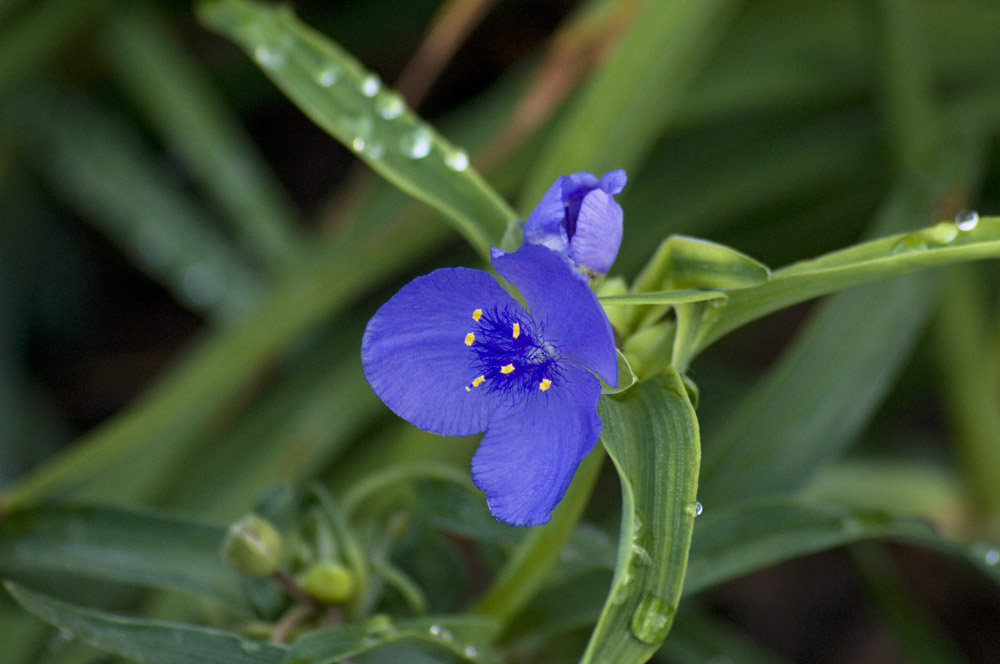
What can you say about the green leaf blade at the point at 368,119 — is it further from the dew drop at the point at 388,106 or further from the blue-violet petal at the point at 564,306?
the blue-violet petal at the point at 564,306

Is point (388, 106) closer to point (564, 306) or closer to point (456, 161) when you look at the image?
point (456, 161)

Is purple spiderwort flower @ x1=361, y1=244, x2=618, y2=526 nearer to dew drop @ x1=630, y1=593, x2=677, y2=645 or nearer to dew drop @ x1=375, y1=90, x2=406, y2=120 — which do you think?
dew drop @ x1=630, y1=593, x2=677, y2=645

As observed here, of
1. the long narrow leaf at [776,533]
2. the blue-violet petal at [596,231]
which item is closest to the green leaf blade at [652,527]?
the blue-violet petal at [596,231]

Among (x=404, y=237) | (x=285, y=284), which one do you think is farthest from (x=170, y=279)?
(x=404, y=237)

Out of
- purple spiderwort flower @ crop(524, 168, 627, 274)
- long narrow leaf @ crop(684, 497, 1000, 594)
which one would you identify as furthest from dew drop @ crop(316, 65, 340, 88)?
long narrow leaf @ crop(684, 497, 1000, 594)

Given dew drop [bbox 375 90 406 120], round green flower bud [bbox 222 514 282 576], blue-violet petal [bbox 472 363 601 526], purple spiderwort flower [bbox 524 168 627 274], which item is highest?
dew drop [bbox 375 90 406 120]
